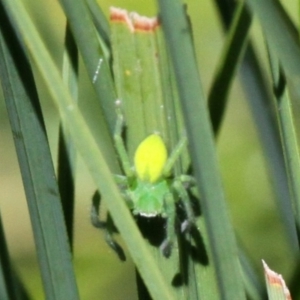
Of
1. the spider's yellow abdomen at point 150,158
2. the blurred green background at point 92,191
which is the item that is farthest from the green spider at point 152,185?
the blurred green background at point 92,191

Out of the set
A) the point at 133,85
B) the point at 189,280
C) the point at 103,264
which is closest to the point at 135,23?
the point at 133,85

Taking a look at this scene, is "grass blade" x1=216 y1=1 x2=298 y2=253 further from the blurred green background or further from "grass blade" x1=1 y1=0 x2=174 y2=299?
the blurred green background

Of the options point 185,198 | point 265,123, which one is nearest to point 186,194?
point 185,198

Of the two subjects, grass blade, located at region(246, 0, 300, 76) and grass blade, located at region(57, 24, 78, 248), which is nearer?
grass blade, located at region(246, 0, 300, 76)

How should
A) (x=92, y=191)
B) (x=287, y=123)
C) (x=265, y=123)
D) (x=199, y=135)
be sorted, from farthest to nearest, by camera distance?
(x=92, y=191) → (x=265, y=123) → (x=287, y=123) → (x=199, y=135)

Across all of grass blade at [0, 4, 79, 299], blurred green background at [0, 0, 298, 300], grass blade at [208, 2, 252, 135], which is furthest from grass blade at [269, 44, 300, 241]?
blurred green background at [0, 0, 298, 300]

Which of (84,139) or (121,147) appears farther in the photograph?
(121,147)

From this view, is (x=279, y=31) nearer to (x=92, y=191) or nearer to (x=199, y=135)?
(x=199, y=135)
